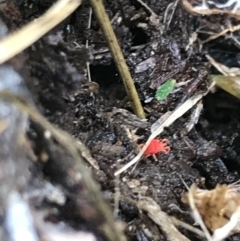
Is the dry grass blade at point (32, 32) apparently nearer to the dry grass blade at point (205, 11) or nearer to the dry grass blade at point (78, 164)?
the dry grass blade at point (78, 164)

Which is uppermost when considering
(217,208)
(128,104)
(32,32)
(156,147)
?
(32,32)

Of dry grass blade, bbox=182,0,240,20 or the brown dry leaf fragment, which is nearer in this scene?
the brown dry leaf fragment

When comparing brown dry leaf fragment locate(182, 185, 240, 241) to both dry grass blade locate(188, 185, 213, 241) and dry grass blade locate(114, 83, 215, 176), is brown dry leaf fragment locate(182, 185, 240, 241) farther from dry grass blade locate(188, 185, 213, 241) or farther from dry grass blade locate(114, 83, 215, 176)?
dry grass blade locate(114, 83, 215, 176)

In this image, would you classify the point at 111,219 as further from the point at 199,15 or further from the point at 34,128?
the point at 199,15

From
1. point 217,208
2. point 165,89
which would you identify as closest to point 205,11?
point 165,89

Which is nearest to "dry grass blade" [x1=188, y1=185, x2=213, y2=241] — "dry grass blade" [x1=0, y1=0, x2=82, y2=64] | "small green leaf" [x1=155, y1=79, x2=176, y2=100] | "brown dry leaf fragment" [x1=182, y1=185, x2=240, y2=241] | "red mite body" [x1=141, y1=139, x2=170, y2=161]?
"brown dry leaf fragment" [x1=182, y1=185, x2=240, y2=241]

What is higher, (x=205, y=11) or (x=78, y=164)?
(x=205, y=11)

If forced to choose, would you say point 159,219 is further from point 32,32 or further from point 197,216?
point 32,32
